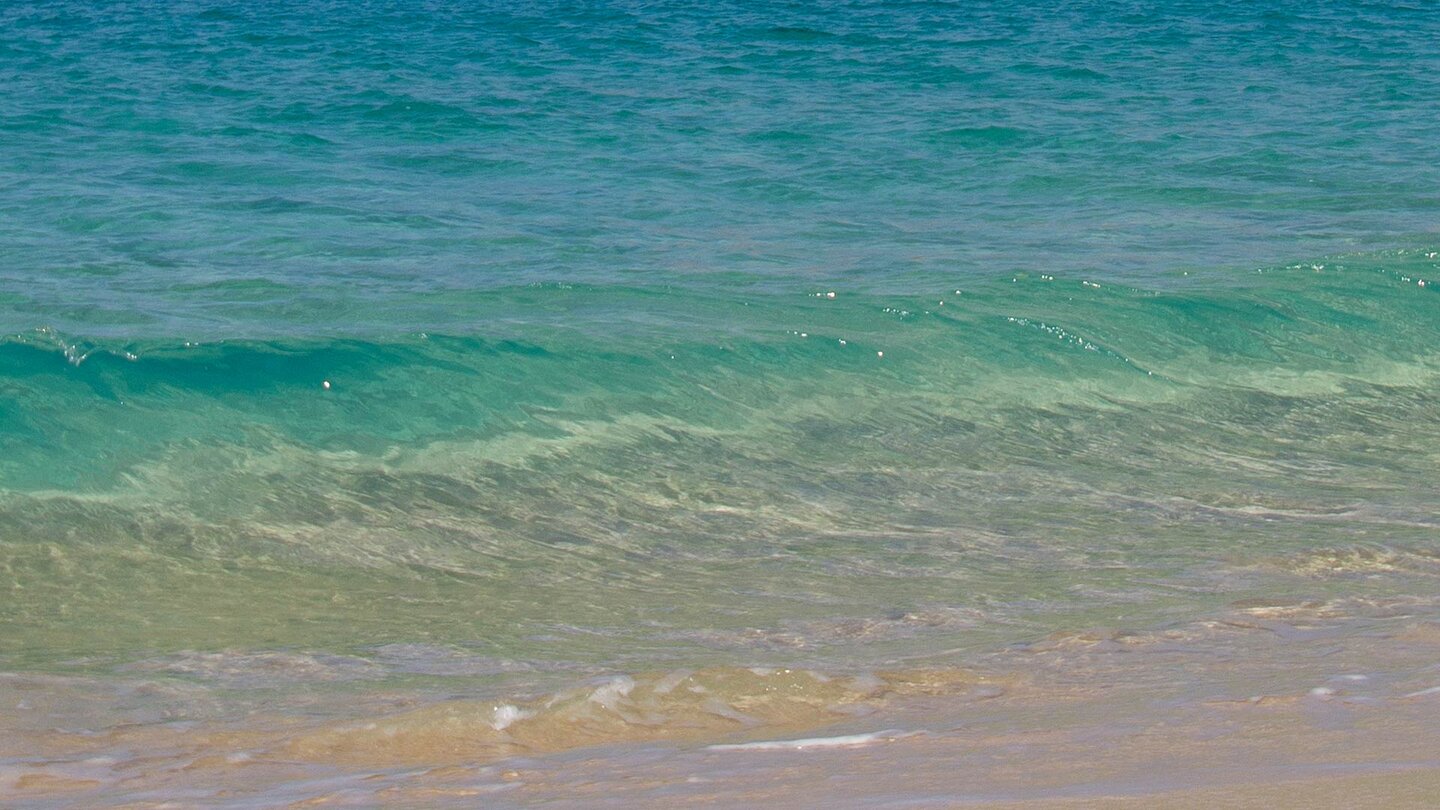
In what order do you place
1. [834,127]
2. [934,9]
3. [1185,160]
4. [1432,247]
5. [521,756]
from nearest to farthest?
[521,756], [1432,247], [1185,160], [834,127], [934,9]

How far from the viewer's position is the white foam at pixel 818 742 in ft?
10.8

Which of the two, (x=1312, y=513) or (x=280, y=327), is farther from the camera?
(x=280, y=327)

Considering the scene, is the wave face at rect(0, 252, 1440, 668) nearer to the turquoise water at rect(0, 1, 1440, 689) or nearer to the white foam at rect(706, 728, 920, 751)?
the turquoise water at rect(0, 1, 1440, 689)

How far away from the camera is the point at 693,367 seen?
7.26m

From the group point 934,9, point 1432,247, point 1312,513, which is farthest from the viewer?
point 934,9

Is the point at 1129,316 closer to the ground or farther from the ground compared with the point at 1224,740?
closer to the ground

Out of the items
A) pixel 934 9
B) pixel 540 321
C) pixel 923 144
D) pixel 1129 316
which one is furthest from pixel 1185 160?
pixel 934 9

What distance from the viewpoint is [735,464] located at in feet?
19.9

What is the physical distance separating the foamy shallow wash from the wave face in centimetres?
3

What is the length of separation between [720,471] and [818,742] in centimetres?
270

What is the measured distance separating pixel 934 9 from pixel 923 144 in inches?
334

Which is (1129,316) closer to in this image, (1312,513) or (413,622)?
(1312,513)

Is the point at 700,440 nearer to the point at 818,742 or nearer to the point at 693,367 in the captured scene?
the point at 693,367

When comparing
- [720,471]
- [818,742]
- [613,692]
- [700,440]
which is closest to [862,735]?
[818,742]
